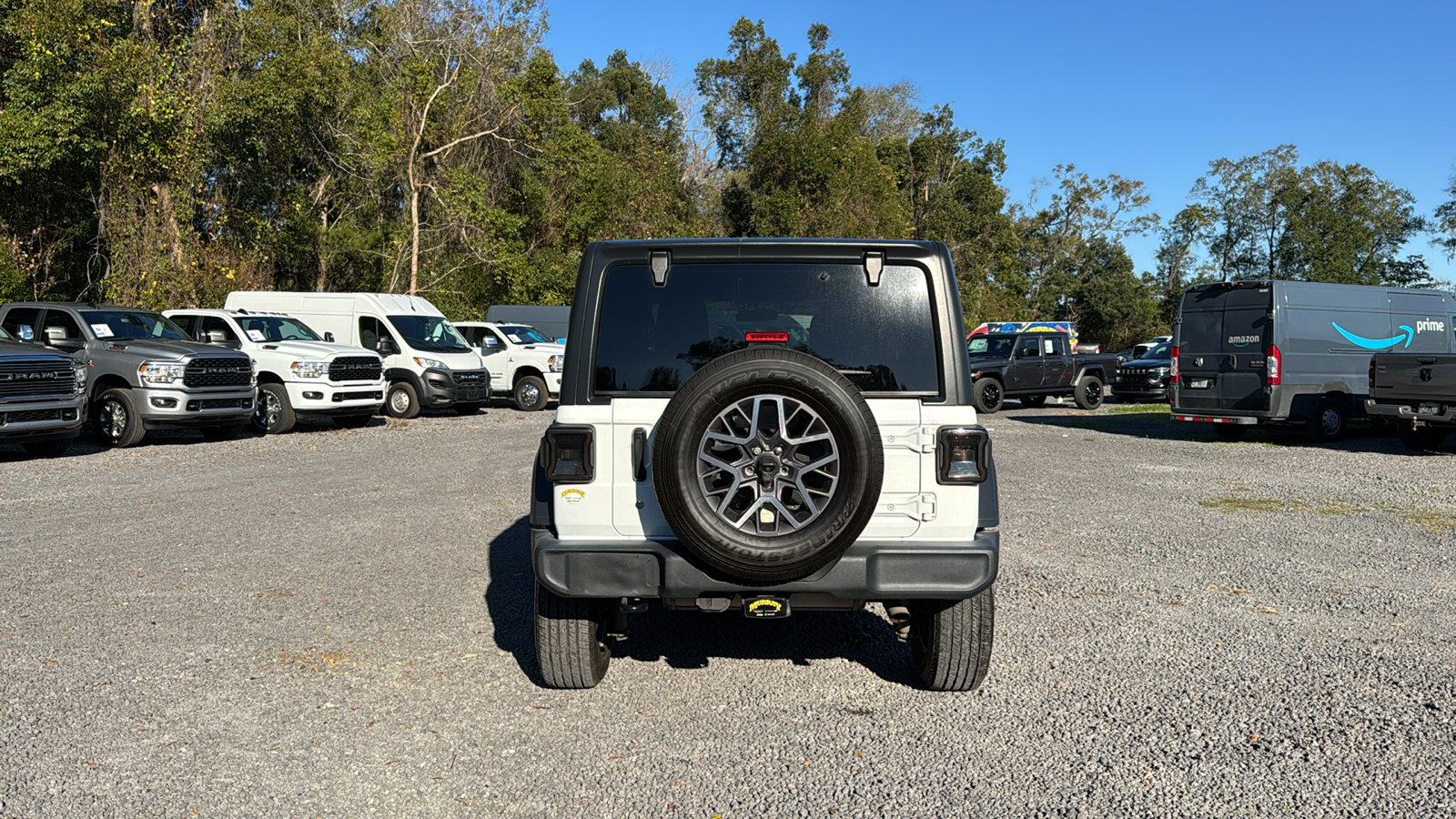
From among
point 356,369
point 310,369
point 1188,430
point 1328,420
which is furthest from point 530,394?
point 1328,420

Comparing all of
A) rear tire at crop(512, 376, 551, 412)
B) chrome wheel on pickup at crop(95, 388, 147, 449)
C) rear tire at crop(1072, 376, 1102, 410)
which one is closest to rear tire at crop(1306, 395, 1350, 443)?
rear tire at crop(1072, 376, 1102, 410)

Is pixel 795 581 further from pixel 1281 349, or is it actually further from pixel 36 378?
pixel 1281 349

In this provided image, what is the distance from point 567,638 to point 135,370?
12781mm

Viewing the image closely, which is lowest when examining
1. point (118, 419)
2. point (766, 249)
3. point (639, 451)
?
point (118, 419)

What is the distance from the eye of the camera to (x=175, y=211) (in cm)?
2627

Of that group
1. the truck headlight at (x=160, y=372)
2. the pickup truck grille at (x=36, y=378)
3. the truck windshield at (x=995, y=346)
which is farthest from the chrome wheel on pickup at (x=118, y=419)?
the truck windshield at (x=995, y=346)

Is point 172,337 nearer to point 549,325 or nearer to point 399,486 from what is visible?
point 399,486

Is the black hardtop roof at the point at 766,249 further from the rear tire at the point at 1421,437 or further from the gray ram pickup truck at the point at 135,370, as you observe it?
the rear tire at the point at 1421,437

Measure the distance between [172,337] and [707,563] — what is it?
14.7 meters

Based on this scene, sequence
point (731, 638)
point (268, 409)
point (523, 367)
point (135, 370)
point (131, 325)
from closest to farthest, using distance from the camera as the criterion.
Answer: point (731, 638) → point (135, 370) → point (131, 325) → point (268, 409) → point (523, 367)

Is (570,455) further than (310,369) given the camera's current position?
No

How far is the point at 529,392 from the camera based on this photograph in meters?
24.3

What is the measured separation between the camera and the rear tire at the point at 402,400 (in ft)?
69.3

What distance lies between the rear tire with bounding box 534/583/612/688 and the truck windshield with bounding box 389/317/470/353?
17549 millimetres
